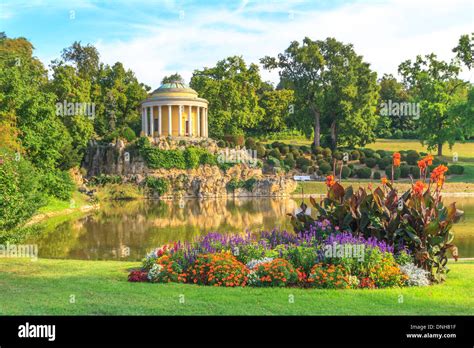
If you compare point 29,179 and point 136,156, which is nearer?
point 29,179

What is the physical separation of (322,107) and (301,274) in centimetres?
4987

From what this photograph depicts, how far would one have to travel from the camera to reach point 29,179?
15922 mm

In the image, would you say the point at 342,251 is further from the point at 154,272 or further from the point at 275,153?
the point at 275,153

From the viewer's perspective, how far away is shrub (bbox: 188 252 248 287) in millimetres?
8531

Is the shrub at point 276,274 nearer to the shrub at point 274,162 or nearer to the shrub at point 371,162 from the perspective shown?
the shrub at point 274,162

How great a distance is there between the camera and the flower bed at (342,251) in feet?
A: 27.9

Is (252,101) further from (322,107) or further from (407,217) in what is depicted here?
(407,217)

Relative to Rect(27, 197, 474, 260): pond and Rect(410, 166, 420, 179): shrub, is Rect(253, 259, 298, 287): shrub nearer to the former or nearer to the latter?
Rect(27, 197, 474, 260): pond

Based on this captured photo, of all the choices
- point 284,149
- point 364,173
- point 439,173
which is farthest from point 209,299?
point 284,149

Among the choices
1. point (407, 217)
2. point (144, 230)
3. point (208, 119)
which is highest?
Answer: point (208, 119)

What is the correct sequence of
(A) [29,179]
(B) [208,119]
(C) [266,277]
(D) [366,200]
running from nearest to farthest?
1. (C) [266,277]
2. (D) [366,200]
3. (A) [29,179]
4. (B) [208,119]

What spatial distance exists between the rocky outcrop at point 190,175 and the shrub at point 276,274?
107 ft

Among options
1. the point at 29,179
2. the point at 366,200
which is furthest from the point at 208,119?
the point at 366,200

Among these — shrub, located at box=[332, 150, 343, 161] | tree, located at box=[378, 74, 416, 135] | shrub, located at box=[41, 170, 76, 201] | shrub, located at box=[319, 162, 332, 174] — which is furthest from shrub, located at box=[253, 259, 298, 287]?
tree, located at box=[378, 74, 416, 135]
